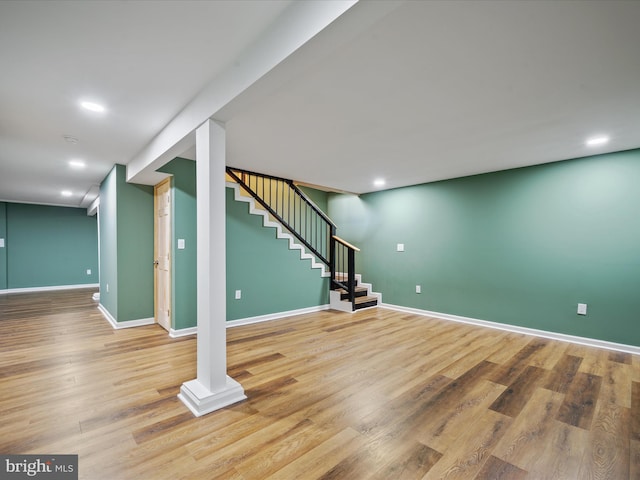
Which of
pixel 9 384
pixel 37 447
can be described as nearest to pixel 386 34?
pixel 37 447

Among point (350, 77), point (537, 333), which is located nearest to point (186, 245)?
point (350, 77)

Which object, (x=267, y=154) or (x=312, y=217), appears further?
(x=312, y=217)

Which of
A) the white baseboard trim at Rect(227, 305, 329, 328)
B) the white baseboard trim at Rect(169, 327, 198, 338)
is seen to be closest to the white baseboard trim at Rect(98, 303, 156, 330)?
the white baseboard trim at Rect(169, 327, 198, 338)

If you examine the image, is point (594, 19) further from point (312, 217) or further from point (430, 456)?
point (312, 217)

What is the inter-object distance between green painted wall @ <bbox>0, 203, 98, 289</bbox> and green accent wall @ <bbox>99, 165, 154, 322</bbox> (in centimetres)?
498

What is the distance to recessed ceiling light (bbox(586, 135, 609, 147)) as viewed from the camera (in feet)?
9.87

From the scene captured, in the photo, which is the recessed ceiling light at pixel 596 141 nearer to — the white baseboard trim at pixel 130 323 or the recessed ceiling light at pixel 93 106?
the recessed ceiling light at pixel 93 106

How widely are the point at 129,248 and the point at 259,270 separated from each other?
1.90 m

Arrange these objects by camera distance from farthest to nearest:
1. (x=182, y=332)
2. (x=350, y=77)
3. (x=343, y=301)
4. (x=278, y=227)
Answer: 1. (x=343, y=301)
2. (x=278, y=227)
3. (x=182, y=332)
4. (x=350, y=77)

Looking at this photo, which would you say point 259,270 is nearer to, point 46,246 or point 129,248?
point 129,248

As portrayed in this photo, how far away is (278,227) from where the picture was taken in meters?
4.72

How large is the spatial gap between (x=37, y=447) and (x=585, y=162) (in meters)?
5.70

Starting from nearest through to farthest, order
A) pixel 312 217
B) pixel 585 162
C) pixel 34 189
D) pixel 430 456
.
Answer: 1. pixel 430 456
2. pixel 585 162
3. pixel 34 189
4. pixel 312 217

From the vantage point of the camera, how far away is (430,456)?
1623mm
